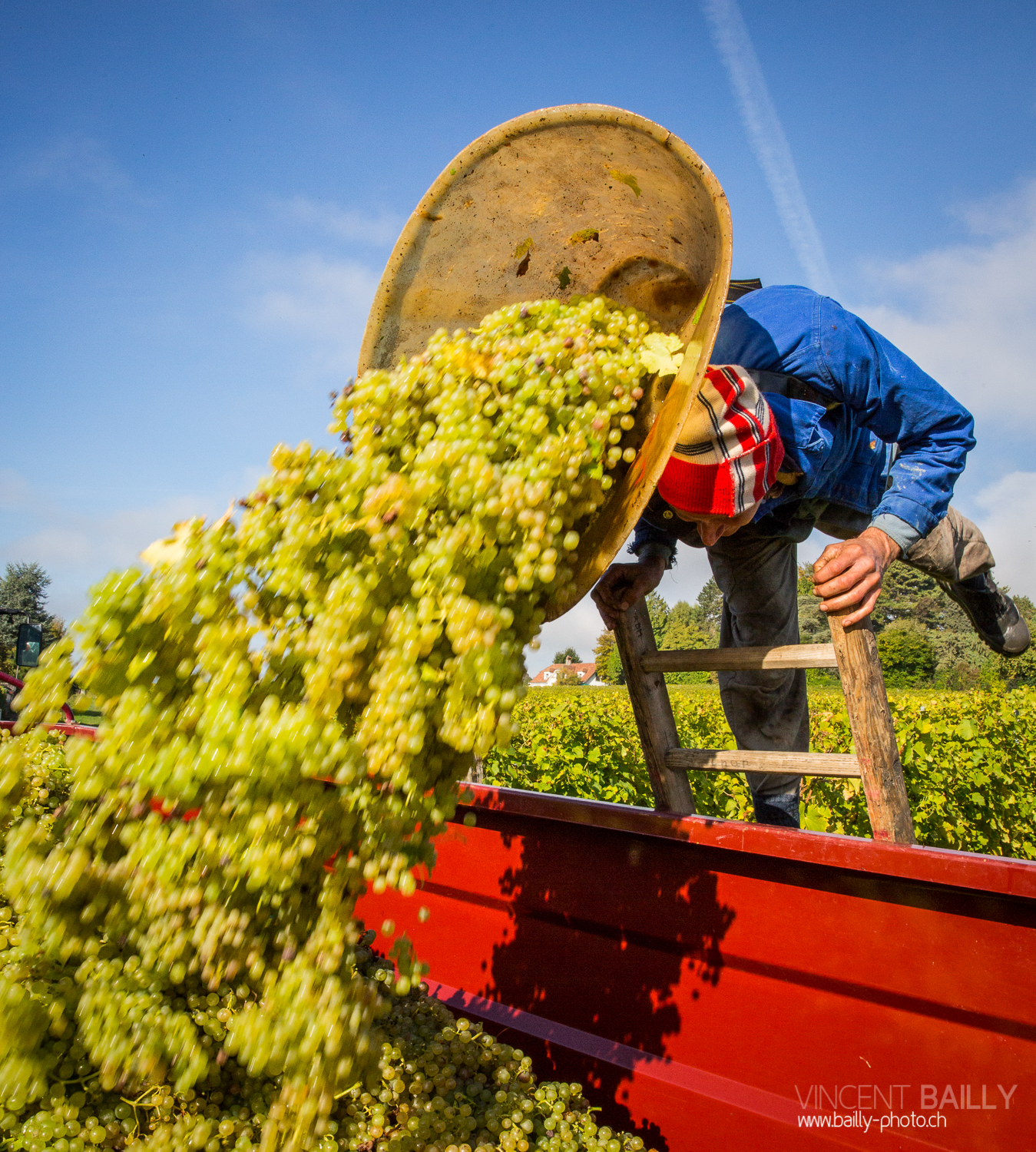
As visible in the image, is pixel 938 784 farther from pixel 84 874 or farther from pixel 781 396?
pixel 84 874

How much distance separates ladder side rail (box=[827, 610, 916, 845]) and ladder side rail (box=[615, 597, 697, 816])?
1.95ft

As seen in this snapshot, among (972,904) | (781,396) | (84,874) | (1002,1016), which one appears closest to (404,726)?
(84,874)

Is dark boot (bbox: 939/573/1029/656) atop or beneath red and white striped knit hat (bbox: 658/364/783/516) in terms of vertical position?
atop

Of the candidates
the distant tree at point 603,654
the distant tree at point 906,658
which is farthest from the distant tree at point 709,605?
the distant tree at point 906,658

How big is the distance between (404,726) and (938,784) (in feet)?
17.4

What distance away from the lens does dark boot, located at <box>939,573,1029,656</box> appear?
315cm

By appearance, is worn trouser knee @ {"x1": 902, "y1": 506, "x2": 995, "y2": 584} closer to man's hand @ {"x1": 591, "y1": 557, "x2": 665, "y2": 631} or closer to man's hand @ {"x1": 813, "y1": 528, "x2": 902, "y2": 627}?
man's hand @ {"x1": 813, "y1": 528, "x2": 902, "y2": 627}

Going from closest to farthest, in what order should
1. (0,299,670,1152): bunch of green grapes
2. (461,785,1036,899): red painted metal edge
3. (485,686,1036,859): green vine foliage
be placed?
1. (0,299,670,1152): bunch of green grapes
2. (461,785,1036,899): red painted metal edge
3. (485,686,1036,859): green vine foliage

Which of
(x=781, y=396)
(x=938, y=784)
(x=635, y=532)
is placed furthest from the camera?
(x=938, y=784)

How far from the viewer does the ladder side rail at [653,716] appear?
254cm

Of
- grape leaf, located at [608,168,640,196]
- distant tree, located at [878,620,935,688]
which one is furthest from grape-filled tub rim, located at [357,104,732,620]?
distant tree, located at [878,620,935,688]

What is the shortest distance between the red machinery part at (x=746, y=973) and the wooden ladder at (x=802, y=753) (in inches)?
11.1

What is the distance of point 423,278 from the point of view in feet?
7.60

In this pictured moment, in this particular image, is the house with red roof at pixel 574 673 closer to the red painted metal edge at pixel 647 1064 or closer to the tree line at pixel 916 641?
the tree line at pixel 916 641
